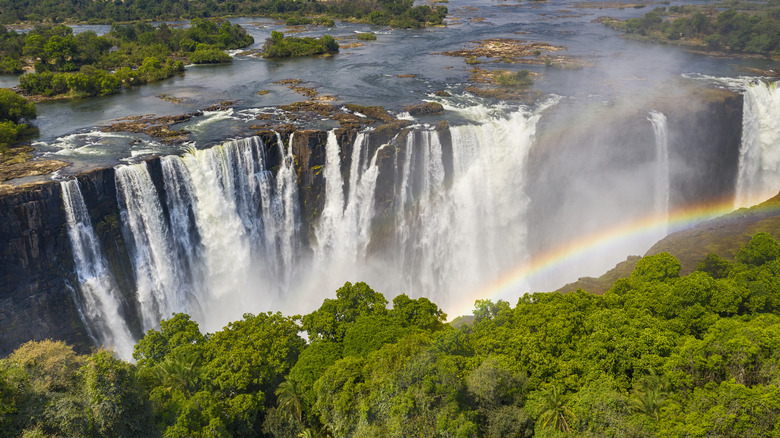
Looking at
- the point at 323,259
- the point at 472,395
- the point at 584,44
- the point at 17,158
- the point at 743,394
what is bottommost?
the point at 323,259

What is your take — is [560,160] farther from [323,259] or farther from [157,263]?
[157,263]

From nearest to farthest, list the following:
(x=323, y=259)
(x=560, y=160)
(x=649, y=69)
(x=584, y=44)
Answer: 1. (x=323, y=259)
2. (x=560, y=160)
3. (x=649, y=69)
4. (x=584, y=44)

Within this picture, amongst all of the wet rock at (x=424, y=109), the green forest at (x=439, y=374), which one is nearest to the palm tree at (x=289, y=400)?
the green forest at (x=439, y=374)

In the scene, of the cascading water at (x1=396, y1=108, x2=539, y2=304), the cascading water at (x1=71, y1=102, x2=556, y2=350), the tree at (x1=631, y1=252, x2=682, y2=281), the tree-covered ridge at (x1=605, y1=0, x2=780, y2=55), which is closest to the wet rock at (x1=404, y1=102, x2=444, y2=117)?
the cascading water at (x1=71, y1=102, x2=556, y2=350)

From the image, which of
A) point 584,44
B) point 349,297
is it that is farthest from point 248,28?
point 349,297

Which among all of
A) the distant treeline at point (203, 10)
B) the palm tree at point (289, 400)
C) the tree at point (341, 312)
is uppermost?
the distant treeline at point (203, 10)

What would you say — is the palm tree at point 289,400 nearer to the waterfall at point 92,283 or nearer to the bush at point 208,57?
the waterfall at point 92,283

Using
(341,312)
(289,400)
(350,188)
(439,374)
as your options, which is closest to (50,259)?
(341,312)
